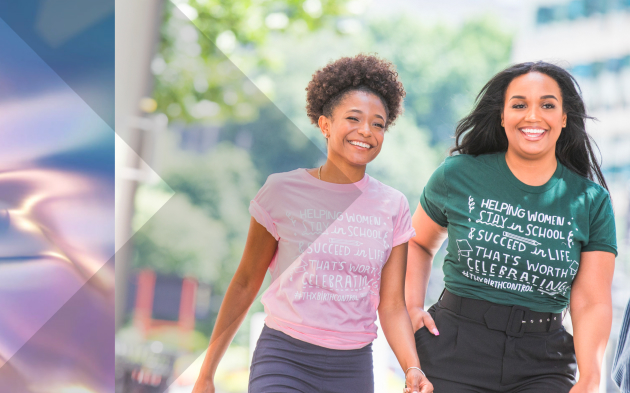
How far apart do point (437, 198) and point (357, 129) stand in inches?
17.7

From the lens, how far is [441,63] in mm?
14188

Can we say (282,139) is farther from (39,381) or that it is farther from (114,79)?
(39,381)

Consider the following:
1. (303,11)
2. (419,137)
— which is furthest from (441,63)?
(303,11)

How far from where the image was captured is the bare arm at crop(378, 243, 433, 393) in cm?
189

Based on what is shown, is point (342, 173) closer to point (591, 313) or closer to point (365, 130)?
point (365, 130)

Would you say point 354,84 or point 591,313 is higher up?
point 354,84

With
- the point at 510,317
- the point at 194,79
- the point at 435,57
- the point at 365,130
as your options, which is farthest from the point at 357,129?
the point at 435,57

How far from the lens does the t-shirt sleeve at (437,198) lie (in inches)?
81.8

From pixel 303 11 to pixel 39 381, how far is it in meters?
3.60

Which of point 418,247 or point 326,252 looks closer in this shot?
point 326,252

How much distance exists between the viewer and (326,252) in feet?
5.86

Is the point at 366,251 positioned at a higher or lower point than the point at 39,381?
→ higher

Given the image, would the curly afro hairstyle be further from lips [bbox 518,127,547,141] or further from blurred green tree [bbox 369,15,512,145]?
blurred green tree [bbox 369,15,512,145]

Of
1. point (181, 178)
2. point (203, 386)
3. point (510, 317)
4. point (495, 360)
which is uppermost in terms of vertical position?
point (181, 178)
